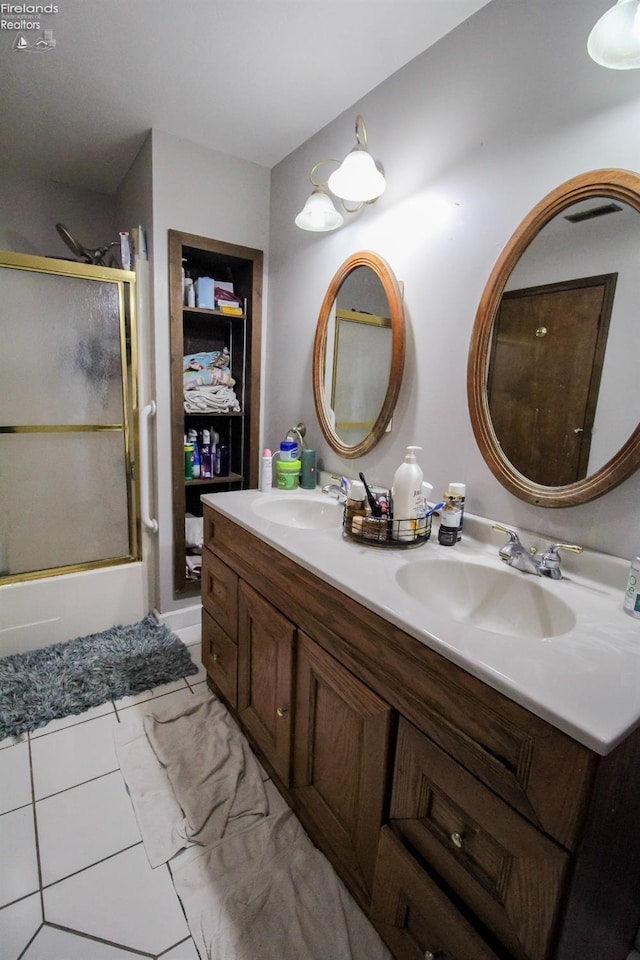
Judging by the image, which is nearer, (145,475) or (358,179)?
(358,179)

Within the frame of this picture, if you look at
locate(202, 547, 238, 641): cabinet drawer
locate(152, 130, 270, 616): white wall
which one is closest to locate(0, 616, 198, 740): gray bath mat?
locate(152, 130, 270, 616): white wall

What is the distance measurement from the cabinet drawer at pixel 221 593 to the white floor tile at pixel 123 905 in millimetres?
619

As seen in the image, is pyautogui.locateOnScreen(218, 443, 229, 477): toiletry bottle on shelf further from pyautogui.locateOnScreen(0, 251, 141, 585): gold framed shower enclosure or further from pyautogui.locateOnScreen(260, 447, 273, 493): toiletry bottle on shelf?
pyautogui.locateOnScreen(260, 447, 273, 493): toiletry bottle on shelf

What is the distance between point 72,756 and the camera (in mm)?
1416

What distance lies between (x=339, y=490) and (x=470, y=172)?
1.08m

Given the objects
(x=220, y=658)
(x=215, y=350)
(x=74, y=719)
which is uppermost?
(x=215, y=350)

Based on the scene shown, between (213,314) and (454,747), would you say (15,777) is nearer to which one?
(454,747)

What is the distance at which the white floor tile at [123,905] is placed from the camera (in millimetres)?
948

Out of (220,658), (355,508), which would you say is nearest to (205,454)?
(220,658)

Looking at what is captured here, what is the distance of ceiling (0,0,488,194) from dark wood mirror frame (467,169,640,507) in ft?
2.15

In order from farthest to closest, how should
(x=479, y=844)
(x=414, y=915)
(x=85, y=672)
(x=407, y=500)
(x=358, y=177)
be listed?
(x=85, y=672) → (x=358, y=177) → (x=407, y=500) → (x=414, y=915) → (x=479, y=844)

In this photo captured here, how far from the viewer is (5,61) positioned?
4.65ft

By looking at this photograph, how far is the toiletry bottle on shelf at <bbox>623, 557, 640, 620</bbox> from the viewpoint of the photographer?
32.4 inches

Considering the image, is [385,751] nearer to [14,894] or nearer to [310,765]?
[310,765]
